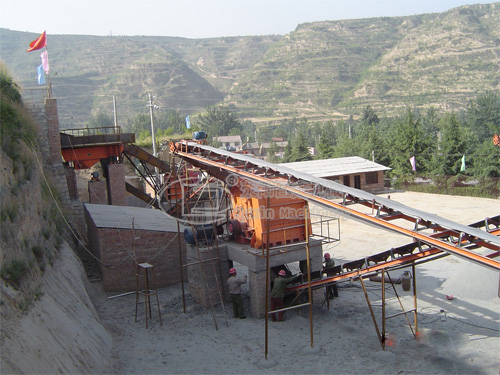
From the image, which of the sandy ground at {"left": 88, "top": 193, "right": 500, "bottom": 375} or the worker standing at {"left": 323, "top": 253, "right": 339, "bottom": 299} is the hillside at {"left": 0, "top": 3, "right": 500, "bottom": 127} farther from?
the worker standing at {"left": 323, "top": 253, "right": 339, "bottom": 299}

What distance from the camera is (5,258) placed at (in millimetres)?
8906

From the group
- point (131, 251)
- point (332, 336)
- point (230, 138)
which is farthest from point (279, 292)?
point (230, 138)

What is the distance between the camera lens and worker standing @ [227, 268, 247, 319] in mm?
13625

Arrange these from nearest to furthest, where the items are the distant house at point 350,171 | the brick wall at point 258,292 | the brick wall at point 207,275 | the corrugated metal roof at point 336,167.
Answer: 1. the brick wall at point 258,292
2. the brick wall at point 207,275
3. the corrugated metal roof at point 336,167
4. the distant house at point 350,171

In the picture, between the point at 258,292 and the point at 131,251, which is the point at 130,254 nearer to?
the point at 131,251

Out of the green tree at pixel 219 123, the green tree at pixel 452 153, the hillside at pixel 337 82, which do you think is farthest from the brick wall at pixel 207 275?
the hillside at pixel 337 82

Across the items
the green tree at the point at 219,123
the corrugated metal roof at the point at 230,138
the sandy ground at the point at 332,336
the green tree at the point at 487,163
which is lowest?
the sandy ground at the point at 332,336

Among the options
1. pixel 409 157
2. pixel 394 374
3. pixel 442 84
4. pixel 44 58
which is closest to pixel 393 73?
pixel 442 84

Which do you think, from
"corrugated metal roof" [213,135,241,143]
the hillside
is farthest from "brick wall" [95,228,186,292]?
the hillside

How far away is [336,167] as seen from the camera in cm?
4109

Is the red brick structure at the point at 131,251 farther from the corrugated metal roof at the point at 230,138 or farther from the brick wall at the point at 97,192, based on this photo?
the corrugated metal roof at the point at 230,138

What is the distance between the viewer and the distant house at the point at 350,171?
3956 cm

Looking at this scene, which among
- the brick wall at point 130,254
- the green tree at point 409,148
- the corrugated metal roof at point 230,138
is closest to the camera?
the brick wall at point 130,254

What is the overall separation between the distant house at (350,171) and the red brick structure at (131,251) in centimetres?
2395
